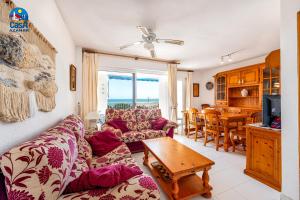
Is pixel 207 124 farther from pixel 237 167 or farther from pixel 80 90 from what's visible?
pixel 80 90

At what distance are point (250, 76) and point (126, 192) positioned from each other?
470cm

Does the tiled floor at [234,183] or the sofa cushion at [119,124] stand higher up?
the sofa cushion at [119,124]

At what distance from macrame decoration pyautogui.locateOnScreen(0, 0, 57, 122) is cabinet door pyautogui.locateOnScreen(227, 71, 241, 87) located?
197 inches

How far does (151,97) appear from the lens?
4.93 metres

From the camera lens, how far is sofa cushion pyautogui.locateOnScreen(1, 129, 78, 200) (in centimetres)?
69

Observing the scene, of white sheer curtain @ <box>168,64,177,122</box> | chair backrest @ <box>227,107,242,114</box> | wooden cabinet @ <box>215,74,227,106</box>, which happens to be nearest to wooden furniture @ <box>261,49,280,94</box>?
chair backrest @ <box>227,107,242,114</box>

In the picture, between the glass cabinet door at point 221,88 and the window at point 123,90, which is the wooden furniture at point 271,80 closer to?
the glass cabinet door at point 221,88

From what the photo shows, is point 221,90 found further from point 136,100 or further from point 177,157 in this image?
point 177,157

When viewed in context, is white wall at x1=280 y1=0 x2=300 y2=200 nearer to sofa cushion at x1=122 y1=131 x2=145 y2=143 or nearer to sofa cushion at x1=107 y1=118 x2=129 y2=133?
sofa cushion at x1=122 y1=131 x2=145 y2=143

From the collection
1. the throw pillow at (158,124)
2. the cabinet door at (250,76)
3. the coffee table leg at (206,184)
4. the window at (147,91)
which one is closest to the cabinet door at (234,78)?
the cabinet door at (250,76)

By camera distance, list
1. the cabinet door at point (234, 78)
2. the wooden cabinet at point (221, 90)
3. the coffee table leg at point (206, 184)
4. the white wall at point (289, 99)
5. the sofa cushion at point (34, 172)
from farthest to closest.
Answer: the wooden cabinet at point (221, 90) → the cabinet door at point (234, 78) → the coffee table leg at point (206, 184) → the white wall at point (289, 99) → the sofa cushion at point (34, 172)

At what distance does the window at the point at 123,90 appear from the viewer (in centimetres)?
409

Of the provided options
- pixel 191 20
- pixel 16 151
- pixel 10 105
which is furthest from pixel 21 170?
pixel 191 20

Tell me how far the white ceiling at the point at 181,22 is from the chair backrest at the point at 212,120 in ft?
5.28
